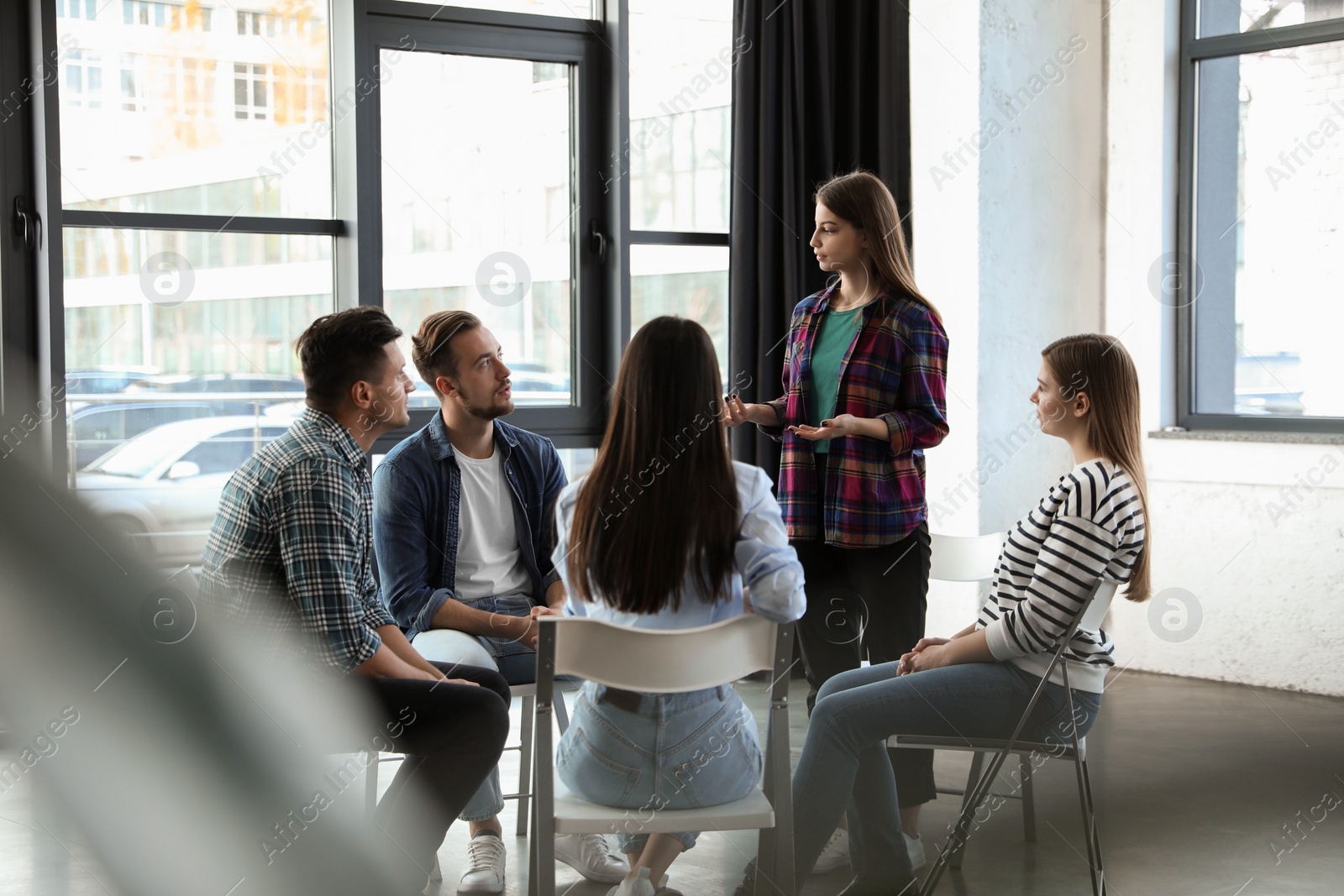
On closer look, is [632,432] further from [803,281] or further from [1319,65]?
[1319,65]

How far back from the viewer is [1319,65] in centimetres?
408

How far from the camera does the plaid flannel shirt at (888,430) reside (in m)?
2.55

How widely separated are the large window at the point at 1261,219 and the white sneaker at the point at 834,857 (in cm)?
254

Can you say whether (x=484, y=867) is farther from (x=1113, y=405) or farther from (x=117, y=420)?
(x=117, y=420)

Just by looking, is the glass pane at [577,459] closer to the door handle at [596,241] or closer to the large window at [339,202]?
the large window at [339,202]

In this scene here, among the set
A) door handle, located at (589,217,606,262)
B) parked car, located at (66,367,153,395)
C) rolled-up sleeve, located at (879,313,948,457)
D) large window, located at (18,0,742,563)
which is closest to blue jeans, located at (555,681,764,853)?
rolled-up sleeve, located at (879,313,948,457)

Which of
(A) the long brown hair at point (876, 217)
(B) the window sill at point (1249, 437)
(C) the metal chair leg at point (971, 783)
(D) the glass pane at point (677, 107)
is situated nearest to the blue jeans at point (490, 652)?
(C) the metal chair leg at point (971, 783)

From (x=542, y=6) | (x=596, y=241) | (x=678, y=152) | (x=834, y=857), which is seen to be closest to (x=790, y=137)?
(x=678, y=152)

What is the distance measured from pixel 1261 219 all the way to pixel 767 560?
3.26 m

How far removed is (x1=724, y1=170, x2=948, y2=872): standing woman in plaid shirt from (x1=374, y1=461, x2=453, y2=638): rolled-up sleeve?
0.70 m

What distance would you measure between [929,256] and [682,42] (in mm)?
1190

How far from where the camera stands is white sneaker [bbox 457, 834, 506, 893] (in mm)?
2359

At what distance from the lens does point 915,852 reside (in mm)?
2451

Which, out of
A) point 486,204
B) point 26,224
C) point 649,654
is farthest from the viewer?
point 486,204
